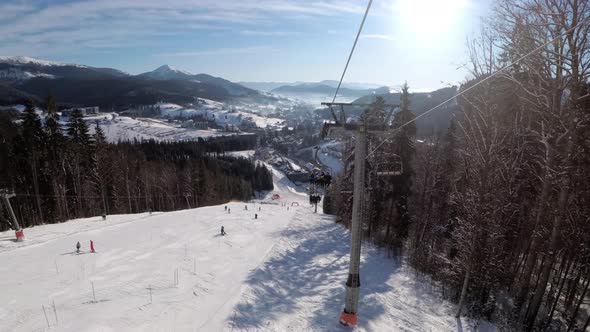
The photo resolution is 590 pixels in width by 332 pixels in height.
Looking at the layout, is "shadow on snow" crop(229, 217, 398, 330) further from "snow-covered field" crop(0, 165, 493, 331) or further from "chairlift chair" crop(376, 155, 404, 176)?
"chairlift chair" crop(376, 155, 404, 176)

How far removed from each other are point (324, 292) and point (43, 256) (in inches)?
647

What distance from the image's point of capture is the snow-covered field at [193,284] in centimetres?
1133

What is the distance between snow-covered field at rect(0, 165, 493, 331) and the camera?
11.3 m

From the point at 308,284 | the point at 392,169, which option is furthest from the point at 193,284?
the point at 392,169

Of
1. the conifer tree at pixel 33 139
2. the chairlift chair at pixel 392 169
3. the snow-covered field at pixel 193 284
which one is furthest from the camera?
the conifer tree at pixel 33 139

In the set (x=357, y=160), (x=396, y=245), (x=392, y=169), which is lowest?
(x=396, y=245)

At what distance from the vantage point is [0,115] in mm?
45438

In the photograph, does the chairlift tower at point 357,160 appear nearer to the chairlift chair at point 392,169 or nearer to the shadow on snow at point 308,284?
the chairlift chair at point 392,169

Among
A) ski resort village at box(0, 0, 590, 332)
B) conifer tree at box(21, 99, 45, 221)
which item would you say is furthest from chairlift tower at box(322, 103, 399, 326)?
conifer tree at box(21, 99, 45, 221)

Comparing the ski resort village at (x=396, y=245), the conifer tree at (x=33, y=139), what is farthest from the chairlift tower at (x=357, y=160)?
the conifer tree at (x=33, y=139)

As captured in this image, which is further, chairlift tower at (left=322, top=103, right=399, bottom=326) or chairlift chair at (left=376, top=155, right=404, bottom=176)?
chairlift chair at (left=376, top=155, right=404, bottom=176)

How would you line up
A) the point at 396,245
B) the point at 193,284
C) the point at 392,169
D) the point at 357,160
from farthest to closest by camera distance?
the point at 396,245, the point at 193,284, the point at 392,169, the point at 357,160

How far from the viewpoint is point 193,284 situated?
1458 cm

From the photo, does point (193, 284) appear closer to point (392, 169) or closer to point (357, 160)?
point (357, 160)
